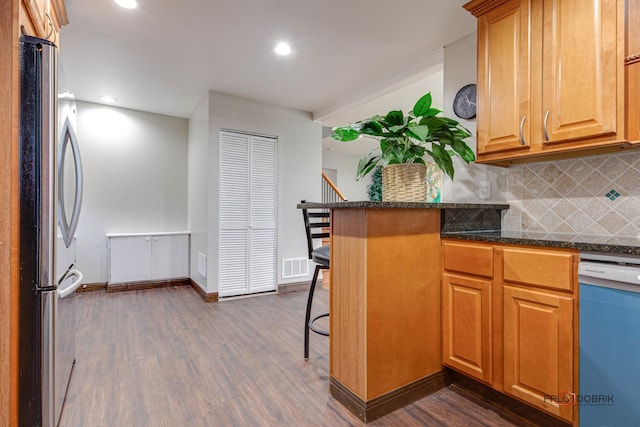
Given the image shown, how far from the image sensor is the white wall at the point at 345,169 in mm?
8516

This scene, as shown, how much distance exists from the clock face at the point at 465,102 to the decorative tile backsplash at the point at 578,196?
57 centimetres

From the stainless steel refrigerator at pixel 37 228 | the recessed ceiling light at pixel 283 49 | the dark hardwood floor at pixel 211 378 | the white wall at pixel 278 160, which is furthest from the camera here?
the white wall at pixel 278 160

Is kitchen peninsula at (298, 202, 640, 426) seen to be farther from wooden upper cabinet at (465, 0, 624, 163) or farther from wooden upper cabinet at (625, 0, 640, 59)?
wooden upper cabinet at (625, 0, 640, 59)

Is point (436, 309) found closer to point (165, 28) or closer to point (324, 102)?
point (165, 28)

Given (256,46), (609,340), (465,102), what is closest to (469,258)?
(609,340)

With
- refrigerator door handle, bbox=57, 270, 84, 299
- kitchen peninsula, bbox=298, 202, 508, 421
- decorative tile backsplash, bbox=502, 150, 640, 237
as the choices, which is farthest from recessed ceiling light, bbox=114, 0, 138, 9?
decorative tile backsplash, bbox=502, 150, 640, 237

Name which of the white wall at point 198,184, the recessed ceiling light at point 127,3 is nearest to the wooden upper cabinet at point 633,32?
the recessed ceiling light at point 127,3

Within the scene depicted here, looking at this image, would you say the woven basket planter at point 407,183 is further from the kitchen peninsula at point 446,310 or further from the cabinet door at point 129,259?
the cabinet door at point 129,259

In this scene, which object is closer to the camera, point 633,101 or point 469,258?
point 633,101

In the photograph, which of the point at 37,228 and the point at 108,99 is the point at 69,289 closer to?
the point at 37,228

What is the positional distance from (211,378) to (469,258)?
1.76 m

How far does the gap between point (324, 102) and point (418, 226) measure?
2949mm

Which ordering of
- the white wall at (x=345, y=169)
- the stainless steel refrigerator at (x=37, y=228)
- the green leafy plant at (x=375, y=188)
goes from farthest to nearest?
the green leafy plant at (x=375, y=188), the white wall at (x=345, y=169), the stainless steel refrigerator at (x=37, y=228)

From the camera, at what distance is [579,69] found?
5.24 ft
